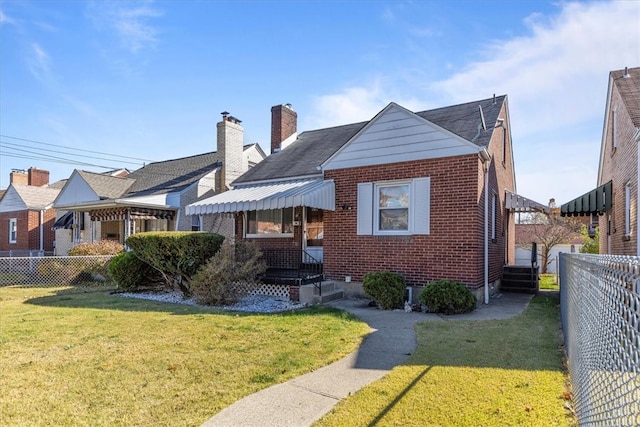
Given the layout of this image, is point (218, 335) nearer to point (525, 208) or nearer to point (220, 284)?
→ point (220, 284)

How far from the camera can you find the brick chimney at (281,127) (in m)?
19.5

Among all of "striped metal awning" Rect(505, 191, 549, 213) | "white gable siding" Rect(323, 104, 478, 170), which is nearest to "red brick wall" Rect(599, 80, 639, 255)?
"striped metal awning" Rect(505, 191, 549, 213)

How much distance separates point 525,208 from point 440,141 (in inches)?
286

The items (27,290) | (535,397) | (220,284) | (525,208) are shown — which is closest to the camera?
(535,397)

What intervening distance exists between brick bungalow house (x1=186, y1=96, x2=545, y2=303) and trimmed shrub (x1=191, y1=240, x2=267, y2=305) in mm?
1946

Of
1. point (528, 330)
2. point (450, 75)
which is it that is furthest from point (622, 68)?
point (528, 330)

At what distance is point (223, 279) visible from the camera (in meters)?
11.1

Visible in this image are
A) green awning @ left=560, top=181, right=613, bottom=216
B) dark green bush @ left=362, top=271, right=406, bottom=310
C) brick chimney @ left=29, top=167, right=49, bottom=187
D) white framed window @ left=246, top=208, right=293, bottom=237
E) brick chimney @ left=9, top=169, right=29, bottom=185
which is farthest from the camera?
brick chimney @ left=9, top=169, right=29, bottom=185

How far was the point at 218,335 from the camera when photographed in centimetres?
746

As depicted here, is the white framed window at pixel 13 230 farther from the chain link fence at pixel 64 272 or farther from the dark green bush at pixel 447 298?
the dark green bush at pixel 447 298

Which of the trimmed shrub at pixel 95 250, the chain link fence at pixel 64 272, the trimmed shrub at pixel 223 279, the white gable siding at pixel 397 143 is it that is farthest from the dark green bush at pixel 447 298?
the trimmed shrub at pixel 95 250

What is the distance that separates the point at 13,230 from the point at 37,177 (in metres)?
6.77

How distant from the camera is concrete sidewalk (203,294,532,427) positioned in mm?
4141

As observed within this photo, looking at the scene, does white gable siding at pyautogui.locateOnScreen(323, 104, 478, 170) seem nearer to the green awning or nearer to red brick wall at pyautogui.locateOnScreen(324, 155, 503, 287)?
red brick wall at pyautogui.locateOnScreen(324, 155, 503, 287)
